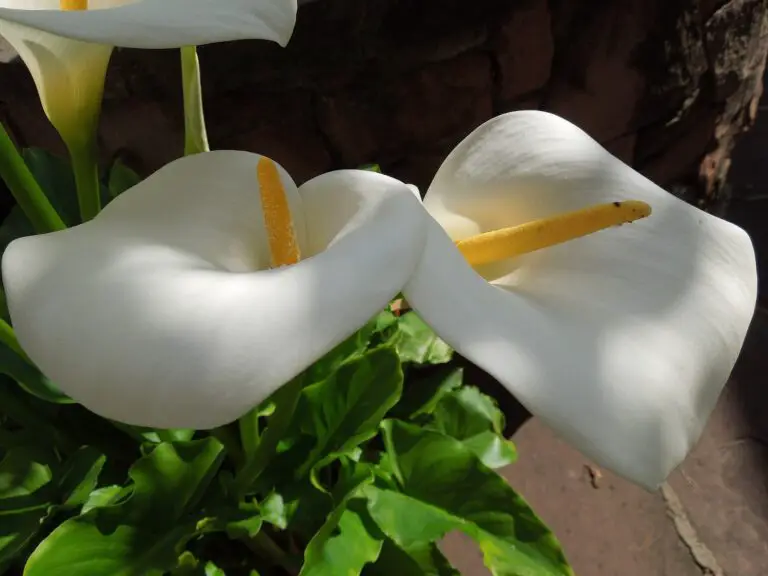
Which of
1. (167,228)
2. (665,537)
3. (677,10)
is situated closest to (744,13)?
(677,10)

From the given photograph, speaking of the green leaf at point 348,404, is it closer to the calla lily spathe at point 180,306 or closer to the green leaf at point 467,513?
the green leaf at point 467,513

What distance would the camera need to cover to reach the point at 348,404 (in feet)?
1.98

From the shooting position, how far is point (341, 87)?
2.55 feet

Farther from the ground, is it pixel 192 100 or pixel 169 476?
pixel 192 100

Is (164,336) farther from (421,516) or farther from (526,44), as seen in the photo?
(526,44)

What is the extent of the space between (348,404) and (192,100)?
0.27 meters

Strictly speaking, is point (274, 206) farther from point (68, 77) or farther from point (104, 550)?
point (104, 550)

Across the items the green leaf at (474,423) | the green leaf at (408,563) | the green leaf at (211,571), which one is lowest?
the green leaf at (408,563)

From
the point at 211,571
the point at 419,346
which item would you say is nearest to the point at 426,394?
the point at 419,346

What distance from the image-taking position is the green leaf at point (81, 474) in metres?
0.59

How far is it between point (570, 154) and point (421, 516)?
30 cm

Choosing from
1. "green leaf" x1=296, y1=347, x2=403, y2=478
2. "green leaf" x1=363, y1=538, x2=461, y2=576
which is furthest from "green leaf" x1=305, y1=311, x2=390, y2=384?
"green leaf" x1=363, y1=538, x2=461, y2=576

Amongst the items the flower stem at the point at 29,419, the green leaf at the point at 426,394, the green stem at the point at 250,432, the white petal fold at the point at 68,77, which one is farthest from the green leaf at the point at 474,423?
the white petal fold at the point at 68,77

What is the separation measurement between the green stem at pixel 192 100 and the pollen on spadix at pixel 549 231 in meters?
0.17
